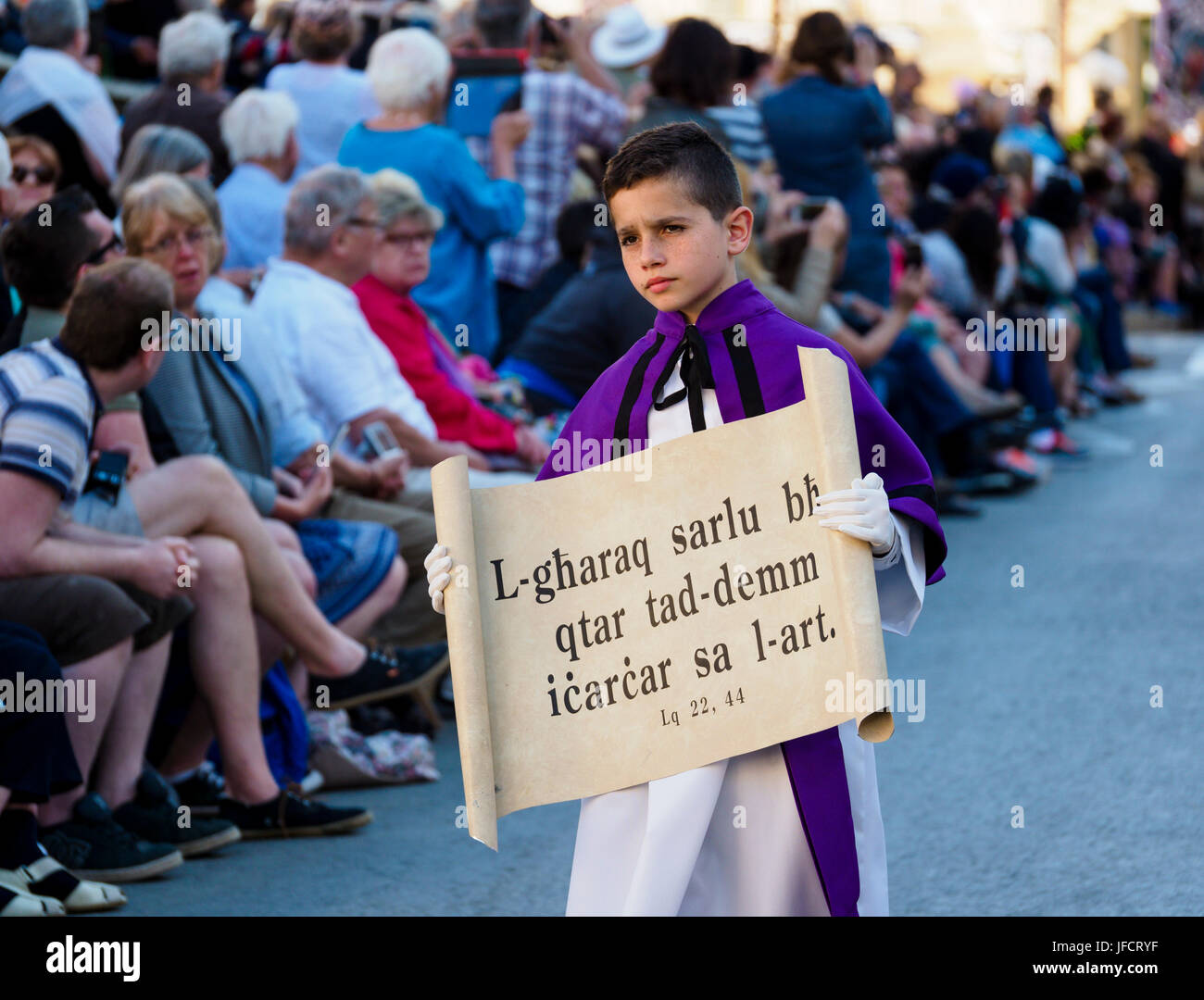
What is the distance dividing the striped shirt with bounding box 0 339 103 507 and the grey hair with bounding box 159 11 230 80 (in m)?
3.29

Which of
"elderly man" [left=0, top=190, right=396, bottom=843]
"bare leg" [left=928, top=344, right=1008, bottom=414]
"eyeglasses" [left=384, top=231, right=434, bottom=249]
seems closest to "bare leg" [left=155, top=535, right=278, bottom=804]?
"elderly man" [left=0, top=190, right=396, bottom=843]

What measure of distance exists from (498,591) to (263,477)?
2988 mm

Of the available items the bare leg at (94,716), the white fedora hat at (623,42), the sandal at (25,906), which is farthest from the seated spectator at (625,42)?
the sandal at (25,906)

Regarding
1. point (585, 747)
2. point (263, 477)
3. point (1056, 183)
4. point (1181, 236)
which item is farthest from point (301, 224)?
point (1181, 236)

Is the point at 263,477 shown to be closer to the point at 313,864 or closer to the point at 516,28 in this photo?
the point at 313,864

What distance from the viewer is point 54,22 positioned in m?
7.64

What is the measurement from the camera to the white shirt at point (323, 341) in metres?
6.58

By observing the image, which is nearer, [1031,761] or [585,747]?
[585,747]

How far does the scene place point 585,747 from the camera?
3092mm

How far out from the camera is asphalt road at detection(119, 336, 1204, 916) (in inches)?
185

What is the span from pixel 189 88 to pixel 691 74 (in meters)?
2.06
